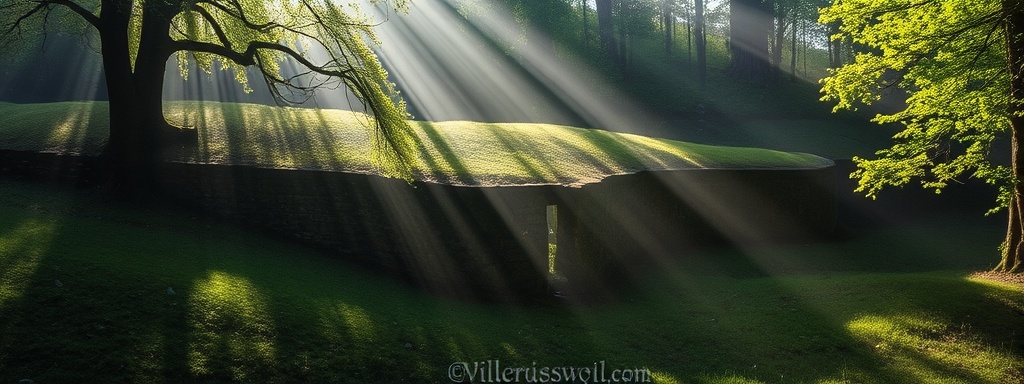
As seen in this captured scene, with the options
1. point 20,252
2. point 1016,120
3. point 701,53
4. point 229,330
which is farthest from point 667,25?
point 20,252

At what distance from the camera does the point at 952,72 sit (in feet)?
39.9

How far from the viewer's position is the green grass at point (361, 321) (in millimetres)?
7770

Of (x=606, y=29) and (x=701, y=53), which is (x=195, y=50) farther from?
(x=701, y=53)

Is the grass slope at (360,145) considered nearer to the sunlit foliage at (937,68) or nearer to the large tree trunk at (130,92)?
the large tree trunk at (130,92)

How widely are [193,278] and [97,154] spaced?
6831 mm

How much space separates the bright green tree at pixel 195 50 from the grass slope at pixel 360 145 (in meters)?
0.98

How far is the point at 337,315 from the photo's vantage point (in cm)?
984

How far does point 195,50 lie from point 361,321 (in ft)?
28.0

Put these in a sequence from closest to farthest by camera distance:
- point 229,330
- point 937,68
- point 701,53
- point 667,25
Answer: point 229,330
point 937,68
point 701,53
point 667,25

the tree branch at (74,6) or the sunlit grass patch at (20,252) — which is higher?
the tree branch at (74,6)

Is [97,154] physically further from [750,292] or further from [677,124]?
[677,124]

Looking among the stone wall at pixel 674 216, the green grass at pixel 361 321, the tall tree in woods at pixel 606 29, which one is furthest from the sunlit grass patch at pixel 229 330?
the tall tree in woods at pixel 606 29

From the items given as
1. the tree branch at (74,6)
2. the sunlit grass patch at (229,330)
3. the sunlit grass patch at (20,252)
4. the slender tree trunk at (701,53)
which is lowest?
the sunlit grass patch at (229,330)

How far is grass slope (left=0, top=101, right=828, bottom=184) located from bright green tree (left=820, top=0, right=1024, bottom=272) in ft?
19.9
